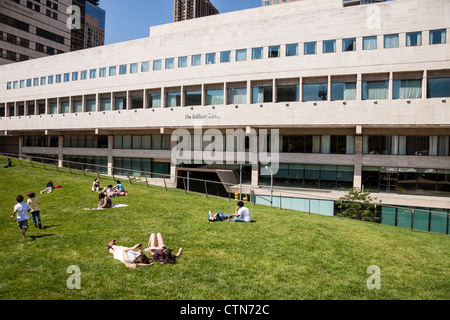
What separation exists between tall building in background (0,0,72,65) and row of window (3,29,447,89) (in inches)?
616

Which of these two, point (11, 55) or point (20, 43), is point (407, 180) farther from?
point (20, 43)

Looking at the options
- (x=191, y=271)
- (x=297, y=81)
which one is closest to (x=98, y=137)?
(x=297, y=81)

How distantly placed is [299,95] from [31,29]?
61337 mm

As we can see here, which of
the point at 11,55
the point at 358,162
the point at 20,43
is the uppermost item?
the point at 20,43

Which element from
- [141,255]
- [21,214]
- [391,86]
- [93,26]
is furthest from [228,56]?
[93,26]

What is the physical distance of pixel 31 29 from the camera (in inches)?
2350

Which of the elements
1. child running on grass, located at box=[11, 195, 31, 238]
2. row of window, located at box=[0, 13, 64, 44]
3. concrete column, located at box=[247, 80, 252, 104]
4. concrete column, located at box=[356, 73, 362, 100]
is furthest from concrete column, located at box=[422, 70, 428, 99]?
row of window, located at box=[0, 13, 64, 44]

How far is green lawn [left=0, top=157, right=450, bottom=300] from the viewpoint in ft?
23.7

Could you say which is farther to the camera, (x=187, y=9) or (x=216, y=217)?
(x=187, y=9)

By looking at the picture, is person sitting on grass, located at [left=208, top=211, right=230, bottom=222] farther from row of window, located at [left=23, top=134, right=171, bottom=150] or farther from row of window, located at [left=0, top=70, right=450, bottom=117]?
row of window, located at [left=23, top=134, right=171, bottom=150]

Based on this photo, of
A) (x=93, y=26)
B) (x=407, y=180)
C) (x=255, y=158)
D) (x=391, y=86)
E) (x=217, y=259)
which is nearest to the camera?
(x=217, y=259)

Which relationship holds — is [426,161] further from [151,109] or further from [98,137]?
[98,137]

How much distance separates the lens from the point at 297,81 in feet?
99.8

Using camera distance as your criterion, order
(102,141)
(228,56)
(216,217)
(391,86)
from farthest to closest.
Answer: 1. (102,141)
2. (228,56)
3. (391,86)
4. (216,217)
